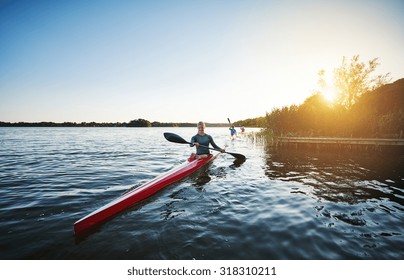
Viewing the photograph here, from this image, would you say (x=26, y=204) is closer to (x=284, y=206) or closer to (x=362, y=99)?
(x=284, y=206)

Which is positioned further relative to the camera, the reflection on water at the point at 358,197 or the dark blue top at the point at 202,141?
the dark blue top at the point at 202,141

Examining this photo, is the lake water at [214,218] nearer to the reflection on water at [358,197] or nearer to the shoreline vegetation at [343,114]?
the reflection on water at [358,197]

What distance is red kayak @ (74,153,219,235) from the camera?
147 inches

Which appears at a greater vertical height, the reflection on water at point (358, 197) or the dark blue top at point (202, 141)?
the dark blue top at point (202, 141)

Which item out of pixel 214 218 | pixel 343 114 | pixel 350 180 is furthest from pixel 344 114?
pixel 214 218

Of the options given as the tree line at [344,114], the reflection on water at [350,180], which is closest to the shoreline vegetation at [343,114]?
the tree line at [344,114]

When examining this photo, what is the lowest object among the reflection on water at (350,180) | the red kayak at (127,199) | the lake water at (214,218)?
the lake water at (214,218)

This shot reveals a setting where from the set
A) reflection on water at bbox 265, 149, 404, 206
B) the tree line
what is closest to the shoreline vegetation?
the tree line

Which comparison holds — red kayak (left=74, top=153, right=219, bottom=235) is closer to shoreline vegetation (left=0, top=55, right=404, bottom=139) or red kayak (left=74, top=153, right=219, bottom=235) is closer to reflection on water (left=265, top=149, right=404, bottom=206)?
reflection on water (left=265, top=149, right=404, bottom=206)

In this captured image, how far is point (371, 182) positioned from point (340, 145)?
13.3 meters

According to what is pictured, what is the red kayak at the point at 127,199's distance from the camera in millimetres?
3746

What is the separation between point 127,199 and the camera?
4.71 meters

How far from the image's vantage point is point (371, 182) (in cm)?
732

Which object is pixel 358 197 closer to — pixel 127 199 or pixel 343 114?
pixel 127 199
